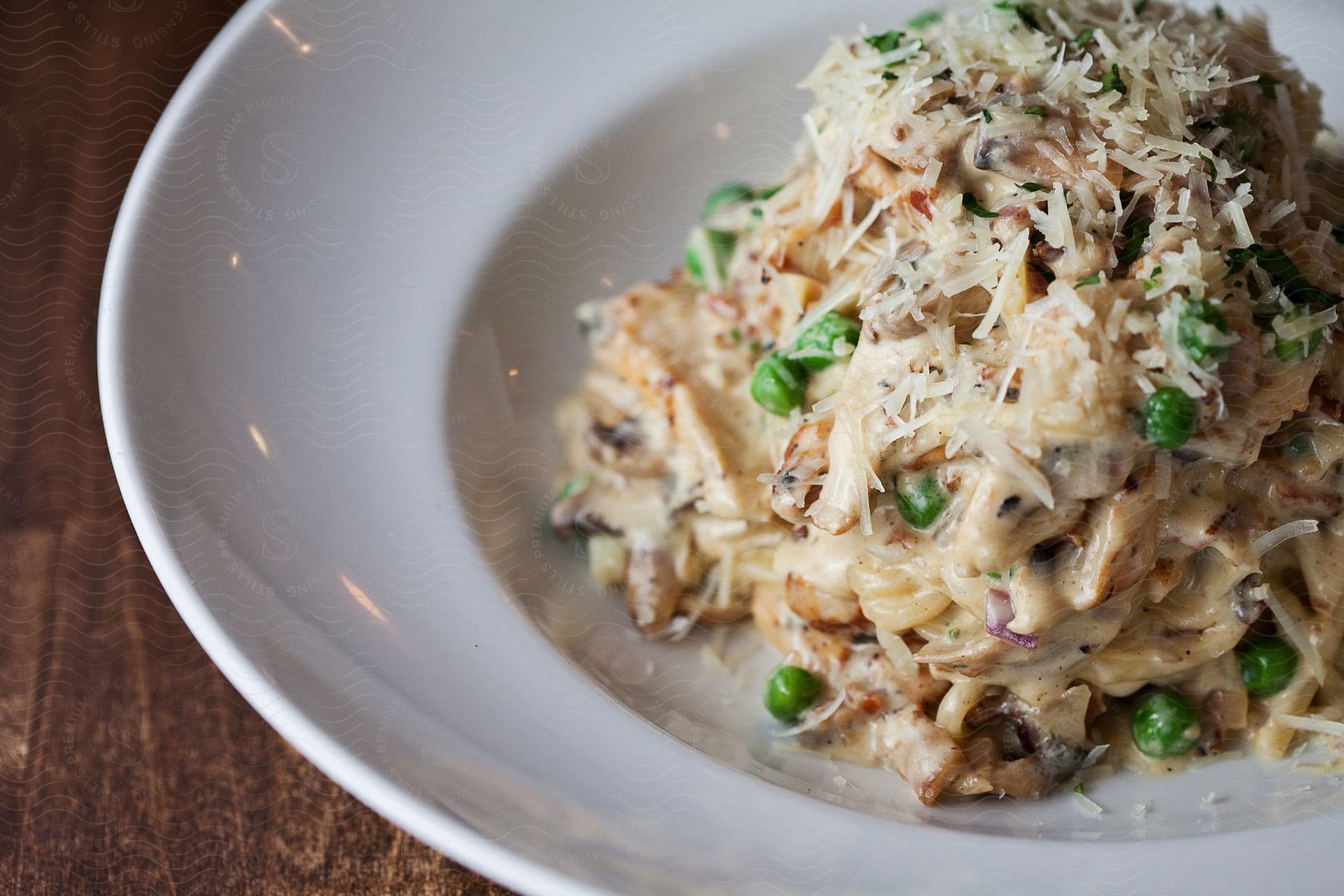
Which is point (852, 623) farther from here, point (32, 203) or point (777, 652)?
point (32, 203)

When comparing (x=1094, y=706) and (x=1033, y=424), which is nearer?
(x=1033, y=424)

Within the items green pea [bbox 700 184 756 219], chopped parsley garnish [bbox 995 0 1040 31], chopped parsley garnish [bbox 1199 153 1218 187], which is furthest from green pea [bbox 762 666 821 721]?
chopped parsley garnish [bbox 995 0 1040 31]

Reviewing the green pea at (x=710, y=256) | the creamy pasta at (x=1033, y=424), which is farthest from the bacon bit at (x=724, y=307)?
the creamy pasta at (x=1033, y=424)

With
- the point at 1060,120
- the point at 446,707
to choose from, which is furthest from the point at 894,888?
the point at 1060,120

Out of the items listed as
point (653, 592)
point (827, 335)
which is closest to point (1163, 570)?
point (827, 335)

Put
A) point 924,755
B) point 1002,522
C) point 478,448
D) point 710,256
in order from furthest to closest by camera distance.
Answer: point 710,256 → point 478,448 → point 924,755 → point 1002,522

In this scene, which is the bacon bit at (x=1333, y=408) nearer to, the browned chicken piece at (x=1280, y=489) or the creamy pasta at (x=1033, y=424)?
the creamy pasta at (x=1033, y=424)

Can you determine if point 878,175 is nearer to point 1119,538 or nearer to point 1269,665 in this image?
point 1119,538

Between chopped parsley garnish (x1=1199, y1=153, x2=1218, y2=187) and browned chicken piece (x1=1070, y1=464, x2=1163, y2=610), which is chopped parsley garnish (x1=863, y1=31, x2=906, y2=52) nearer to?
chopped parsley garnish (x1=1199, y1=153, x2=1218, y2=187)
